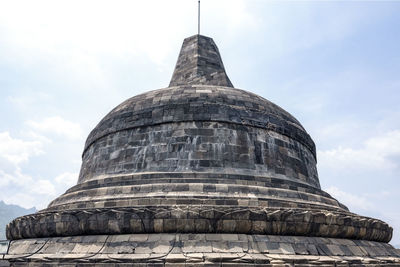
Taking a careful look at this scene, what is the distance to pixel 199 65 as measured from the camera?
16250 mm

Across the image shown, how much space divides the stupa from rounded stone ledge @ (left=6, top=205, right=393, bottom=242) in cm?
2

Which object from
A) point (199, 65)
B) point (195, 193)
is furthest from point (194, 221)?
point (199, 65)

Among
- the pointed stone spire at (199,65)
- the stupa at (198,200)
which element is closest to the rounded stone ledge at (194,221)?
the stupa at (198,200)

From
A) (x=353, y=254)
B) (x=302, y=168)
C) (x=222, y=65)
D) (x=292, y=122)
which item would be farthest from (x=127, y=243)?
(x=222, y=65)

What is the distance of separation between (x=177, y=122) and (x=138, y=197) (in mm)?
3212

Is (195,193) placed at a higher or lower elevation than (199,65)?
lower

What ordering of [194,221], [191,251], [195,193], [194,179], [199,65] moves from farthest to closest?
[199,65]
[194,179]
[195,193]
[194,221]
[191,251]

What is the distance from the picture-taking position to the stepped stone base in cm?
665

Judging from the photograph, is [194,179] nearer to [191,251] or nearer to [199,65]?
[191,251]

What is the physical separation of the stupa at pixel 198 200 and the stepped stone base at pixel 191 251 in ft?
0.08

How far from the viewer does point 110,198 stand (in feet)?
29.1

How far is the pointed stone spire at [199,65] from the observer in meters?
15.8

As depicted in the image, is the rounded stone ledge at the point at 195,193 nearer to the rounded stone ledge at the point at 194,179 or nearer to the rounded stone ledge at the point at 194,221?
the rounded stone ledge at the point at 194,179

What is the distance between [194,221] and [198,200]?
76 cm
